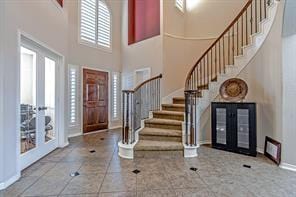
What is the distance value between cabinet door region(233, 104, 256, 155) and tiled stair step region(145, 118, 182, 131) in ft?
3.91

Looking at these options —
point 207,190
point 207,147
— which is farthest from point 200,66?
point 207,190

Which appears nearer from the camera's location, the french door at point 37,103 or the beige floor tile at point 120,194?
the beige floor tile at point 120,194

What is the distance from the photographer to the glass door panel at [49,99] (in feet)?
14.4

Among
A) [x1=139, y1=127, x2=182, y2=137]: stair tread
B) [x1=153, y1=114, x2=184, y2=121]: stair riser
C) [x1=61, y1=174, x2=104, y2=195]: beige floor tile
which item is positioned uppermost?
[x1=153, y1=114, x2=184, y2=121]: stair riser

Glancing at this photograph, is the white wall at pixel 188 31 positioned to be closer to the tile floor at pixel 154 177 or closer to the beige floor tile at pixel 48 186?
the tile floor at pixel 154 177

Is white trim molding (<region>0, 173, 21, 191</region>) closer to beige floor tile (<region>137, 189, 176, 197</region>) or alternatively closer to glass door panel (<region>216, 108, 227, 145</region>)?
beige floor tile (<region>137, 189, 176, 197</region>)

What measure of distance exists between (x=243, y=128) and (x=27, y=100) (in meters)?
4.01

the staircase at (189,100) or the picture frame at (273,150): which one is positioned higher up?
the staircase at (189,100)

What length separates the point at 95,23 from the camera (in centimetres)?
700

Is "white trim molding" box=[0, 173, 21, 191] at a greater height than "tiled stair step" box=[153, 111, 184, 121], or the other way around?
"tiled stair step" box=[153, 111, 184, 121]

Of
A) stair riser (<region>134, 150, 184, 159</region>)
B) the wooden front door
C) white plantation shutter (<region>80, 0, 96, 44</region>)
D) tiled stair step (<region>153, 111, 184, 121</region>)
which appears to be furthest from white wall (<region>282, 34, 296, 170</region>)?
white plantation shutter (<region>80, 0, 96, 44</region>)

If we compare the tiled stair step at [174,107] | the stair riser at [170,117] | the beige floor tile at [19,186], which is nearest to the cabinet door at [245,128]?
the stair riser at [170,117]

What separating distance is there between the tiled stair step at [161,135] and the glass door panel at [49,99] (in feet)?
6.23

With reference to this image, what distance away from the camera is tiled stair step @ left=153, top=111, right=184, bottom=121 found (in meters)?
5.17
